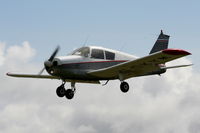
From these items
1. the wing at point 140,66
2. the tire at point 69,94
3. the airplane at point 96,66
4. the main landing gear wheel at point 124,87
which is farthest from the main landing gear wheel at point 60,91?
the main landing gear wheel at point 124,87

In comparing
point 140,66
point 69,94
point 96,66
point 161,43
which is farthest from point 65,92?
point 161,43

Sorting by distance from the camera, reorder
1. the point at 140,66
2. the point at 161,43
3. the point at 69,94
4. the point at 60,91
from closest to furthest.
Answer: the point at 140,66, the point at 60,91, the point at 69,94, the point at 161,43

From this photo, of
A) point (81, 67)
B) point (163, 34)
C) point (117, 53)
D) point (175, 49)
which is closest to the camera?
point (175, 49)

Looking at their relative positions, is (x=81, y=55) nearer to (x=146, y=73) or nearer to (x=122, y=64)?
(x=122, y=64)

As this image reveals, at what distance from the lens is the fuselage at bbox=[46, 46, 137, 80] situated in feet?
74.2

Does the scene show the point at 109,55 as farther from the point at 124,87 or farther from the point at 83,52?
the point at 124,87

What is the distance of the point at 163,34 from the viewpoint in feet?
92.4

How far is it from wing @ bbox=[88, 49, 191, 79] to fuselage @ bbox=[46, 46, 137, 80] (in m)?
0.45

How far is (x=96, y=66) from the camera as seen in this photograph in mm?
23875

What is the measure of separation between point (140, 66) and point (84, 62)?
124 inches

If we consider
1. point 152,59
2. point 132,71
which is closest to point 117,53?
point 132,71

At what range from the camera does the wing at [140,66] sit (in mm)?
20711

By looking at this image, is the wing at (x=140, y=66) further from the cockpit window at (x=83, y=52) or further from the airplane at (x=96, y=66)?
the cockpit window at (x=83, y=52)

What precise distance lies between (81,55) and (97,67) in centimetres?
115
